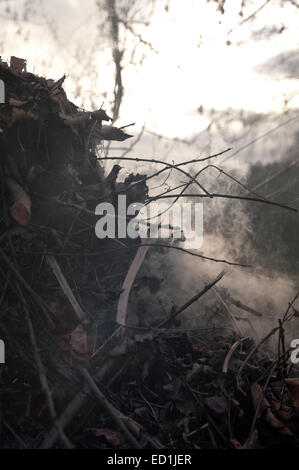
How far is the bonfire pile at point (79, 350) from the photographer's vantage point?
7.13ft

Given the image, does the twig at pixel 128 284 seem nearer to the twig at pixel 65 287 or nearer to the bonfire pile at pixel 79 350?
the bonfire pile at pixel 79 350

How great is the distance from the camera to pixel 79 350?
2.40 m

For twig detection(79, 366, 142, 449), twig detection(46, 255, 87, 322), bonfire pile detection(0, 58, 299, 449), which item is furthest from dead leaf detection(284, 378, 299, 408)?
twig detection(46, 255, 87, 322)

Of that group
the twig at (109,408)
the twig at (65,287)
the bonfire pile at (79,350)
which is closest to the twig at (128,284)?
the bonfire pile at (79,350)

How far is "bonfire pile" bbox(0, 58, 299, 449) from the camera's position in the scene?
2.17m

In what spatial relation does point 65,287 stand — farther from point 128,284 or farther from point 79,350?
point 128,284

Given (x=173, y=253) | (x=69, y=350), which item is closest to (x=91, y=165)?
(x=173, y=253)

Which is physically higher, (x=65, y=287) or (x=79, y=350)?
(x=65, y=287)

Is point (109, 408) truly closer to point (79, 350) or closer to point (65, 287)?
point (79, 350)

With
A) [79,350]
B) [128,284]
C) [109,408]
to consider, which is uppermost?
[128,284]

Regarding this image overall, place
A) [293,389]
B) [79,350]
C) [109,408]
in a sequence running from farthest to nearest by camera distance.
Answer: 1. [79,350]
2. [293,389]
3. [109,408]

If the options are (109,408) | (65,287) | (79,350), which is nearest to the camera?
(109,408)

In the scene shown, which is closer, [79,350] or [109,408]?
[109,408]

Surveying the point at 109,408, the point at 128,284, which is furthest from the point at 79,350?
the point at 128,284
